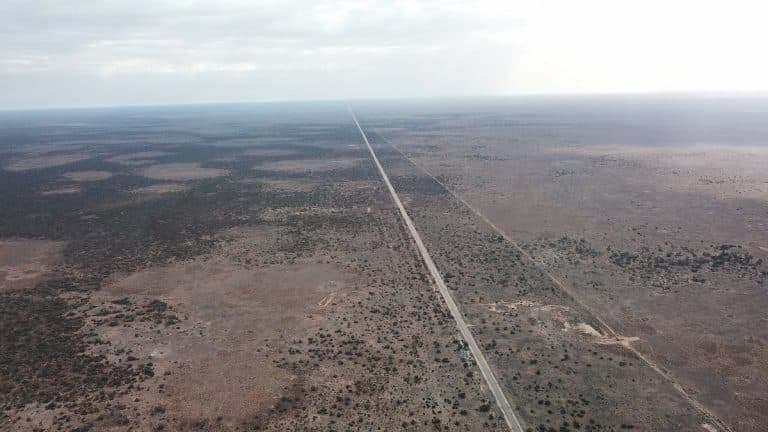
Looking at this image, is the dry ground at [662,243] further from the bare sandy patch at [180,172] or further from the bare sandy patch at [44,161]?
the bare sandy patch at [44,161]

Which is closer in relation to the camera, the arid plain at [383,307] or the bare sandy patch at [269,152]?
the arid plain at [383,307]

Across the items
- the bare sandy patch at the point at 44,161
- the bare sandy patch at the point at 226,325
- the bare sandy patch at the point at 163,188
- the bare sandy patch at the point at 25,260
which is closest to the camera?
the bare sandy patch at the point at 226,325

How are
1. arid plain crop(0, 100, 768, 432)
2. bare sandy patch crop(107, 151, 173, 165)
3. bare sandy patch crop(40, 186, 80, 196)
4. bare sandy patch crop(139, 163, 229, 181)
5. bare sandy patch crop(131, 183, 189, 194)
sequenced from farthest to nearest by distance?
bare sandy patch crop(107, 151, 173, 165) < bare sandy patch crop(139, 163, 229, 181) < bare sandy patch crop(131, 183, 189, 194) < bare sandy patch crop(40, 186, 80, 196) < arid plain crop(0, 100, 768, 432)

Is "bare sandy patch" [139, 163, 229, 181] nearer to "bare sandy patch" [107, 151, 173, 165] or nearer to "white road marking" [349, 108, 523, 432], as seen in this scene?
"bare sandy patch" [107, 151, 173, 165]

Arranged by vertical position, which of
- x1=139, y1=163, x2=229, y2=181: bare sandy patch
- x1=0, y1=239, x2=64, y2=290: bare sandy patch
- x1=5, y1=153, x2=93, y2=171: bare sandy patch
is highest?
x1=5, y1=153, x2=93, y2=171: bare sandy patch

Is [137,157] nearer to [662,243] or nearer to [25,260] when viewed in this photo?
[25,260]

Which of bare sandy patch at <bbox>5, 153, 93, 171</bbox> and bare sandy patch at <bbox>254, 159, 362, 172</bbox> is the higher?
bare sandy patch at <bbox>5, 153, 93, 171</bbox>

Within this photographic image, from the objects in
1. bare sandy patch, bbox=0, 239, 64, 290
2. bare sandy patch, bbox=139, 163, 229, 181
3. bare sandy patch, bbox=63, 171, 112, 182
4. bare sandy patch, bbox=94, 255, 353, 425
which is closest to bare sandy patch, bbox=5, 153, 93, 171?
bare sandy patch, bbox=63, 171, 112, 182

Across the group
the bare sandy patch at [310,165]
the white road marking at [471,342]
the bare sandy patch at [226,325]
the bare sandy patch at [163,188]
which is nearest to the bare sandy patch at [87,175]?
the bare sandy patch at [163,188]
